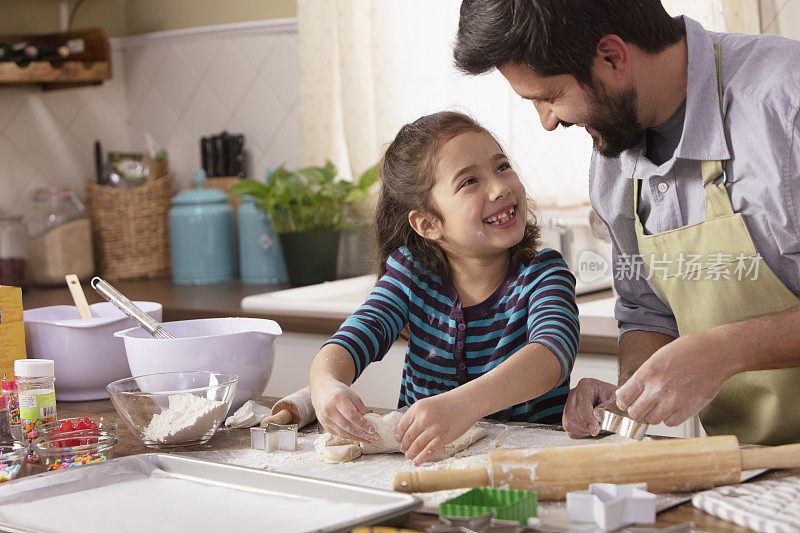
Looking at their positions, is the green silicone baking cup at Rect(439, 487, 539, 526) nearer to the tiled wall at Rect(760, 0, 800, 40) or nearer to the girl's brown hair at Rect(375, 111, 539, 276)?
the girl's brown hair at Rect(375, 111, 539, 276)

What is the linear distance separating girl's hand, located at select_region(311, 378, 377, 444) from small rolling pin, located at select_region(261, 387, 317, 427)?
0.07m

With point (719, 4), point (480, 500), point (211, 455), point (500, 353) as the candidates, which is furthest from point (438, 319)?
point (719, 4)

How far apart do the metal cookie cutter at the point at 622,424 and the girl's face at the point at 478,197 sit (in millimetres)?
384

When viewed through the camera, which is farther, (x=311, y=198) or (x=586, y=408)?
(x=311, y=198)

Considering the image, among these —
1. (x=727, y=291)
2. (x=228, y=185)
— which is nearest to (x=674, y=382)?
(x=727, y=291)

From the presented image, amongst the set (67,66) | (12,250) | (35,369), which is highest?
(67,66)

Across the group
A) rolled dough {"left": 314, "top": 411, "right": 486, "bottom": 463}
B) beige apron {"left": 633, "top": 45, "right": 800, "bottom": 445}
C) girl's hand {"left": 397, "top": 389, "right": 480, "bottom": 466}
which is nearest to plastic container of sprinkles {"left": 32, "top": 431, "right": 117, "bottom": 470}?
rolled dough {"left": 314, "top": 411, "right": 486, "bottom": 463}

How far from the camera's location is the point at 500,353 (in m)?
1.57

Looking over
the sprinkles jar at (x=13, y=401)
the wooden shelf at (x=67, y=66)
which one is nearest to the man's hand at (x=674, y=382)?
the sprinkles jar at (x=13, y=401)

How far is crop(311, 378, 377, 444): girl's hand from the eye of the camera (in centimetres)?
127

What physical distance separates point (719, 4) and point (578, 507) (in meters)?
1.79

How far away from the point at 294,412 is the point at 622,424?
0.49 metres

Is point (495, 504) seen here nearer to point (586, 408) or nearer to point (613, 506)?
point (613, 506)

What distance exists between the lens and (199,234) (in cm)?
317
